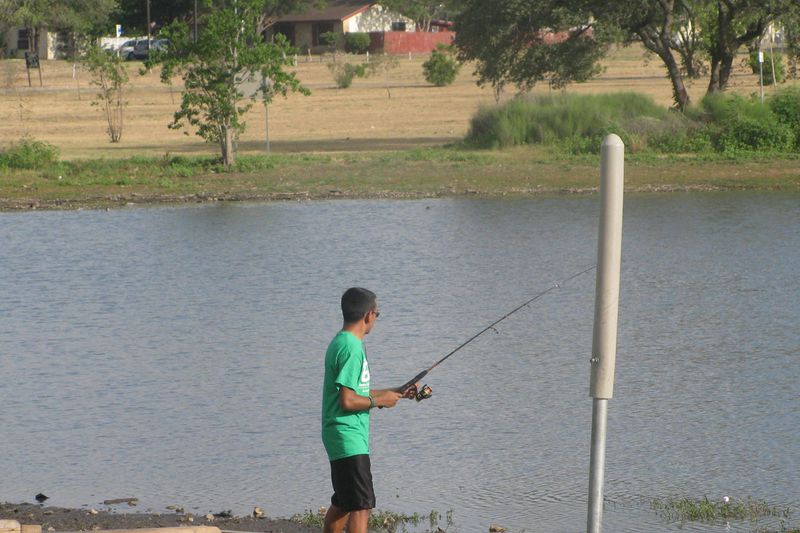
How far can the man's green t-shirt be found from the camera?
6102mm

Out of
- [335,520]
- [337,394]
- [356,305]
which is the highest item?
[356,305]

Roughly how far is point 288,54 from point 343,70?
98.5 ft

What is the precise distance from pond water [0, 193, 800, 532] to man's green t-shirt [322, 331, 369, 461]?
150 centimetres

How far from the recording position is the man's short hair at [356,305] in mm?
6125

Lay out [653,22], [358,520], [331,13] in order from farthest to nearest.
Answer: [331,13]
[653,22]
[358,520]

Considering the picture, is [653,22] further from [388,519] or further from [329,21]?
[329,21]

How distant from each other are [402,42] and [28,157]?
5836cm

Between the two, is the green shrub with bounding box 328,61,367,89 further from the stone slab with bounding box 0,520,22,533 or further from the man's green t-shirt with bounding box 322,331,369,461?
the stone slab with bounding box 0,520,22,533

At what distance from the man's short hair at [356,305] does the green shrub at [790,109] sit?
24644 millimetres

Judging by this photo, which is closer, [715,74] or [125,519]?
[125,519]

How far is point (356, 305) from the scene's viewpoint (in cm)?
613

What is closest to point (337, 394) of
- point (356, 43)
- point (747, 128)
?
point (747, 128)

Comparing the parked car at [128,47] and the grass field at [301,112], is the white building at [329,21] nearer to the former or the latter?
the parked car at [128,47]

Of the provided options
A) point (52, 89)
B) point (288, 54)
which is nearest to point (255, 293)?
point (288, 54)
